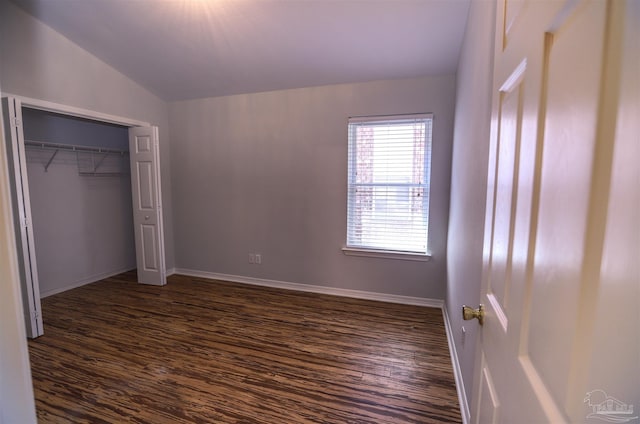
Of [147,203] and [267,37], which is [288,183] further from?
[147,203]

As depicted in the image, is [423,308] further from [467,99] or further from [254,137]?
[254,137]

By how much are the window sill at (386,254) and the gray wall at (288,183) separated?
2.2 inches

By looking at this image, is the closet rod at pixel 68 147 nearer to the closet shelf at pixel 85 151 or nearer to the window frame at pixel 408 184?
the closet shelf at pixel 85 151

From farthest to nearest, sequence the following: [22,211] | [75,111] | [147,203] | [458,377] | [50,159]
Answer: [147,203]
[50,159]
[75,111]
[22,211]
[458,377]

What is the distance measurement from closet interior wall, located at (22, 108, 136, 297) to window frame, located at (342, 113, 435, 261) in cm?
343

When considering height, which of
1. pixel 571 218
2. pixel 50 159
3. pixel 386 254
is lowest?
pixel 386 254

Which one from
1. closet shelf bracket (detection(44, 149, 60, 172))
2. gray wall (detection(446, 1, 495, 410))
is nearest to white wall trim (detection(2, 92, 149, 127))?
closet shelf bracket (detection(44, 149, 60, 172))

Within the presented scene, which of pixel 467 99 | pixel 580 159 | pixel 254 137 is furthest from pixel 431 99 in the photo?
pixel 580 159

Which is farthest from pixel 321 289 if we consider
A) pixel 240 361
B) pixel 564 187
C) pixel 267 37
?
pixel 564 187

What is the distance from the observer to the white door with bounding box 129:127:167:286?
3643 millimetres

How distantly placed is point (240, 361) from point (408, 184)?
2.35 meters

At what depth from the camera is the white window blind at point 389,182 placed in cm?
308

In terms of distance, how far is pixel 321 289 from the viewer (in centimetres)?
357

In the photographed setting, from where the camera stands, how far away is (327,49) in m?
2.69
